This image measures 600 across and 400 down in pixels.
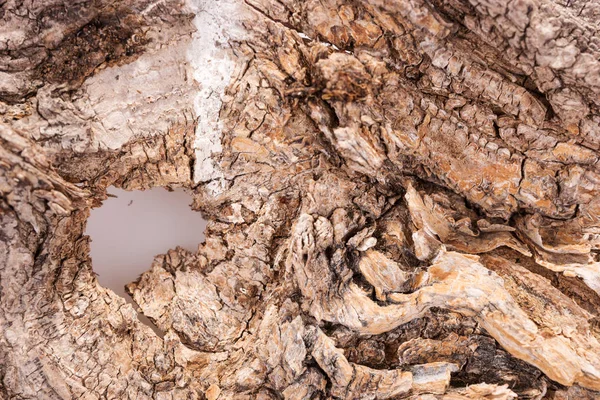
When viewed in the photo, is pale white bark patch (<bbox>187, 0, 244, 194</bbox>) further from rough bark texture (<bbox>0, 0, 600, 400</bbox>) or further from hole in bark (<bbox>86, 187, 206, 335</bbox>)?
hole in bark (<bbox>86, 187, 206, 335</bbox>)

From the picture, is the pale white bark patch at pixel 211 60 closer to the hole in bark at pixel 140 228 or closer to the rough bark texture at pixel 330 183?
Answer: the rough bark texture at pixel 330 183

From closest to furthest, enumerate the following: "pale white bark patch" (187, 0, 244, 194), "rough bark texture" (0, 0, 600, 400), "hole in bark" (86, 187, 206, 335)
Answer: "rough bark texture" (0, 0, 600, 400)
"pale white bark patch" (187, 0, 244, 194)
"hole in bark" (86, 187, 206, 335)

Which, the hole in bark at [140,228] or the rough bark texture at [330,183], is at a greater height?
the rough bark texture at [330,183]

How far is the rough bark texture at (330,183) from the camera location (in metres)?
1.77

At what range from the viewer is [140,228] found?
2.83m

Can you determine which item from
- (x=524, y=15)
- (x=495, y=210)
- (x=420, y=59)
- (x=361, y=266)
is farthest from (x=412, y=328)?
(x=524, y=15)

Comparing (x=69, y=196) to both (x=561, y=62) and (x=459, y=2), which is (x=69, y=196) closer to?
(x=459, y=2)

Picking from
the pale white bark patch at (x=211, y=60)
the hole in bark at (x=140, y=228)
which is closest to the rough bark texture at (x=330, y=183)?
the pale white bark patch at (x=211, y=60)

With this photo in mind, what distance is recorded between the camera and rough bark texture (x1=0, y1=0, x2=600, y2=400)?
1.77 meters

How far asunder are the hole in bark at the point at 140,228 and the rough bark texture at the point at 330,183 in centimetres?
73

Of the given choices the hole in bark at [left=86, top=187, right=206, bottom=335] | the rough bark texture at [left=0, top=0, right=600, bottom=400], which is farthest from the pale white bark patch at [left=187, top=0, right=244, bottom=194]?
the hole in bark at [left=86, top=187, right=206, bottom=335]

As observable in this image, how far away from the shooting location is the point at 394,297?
1.87m

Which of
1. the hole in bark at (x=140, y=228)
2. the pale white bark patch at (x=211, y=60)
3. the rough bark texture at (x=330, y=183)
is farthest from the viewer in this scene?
the hole in bark at (x=140, y=228)

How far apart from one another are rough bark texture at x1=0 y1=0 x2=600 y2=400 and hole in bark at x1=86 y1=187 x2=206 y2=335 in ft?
2.39
